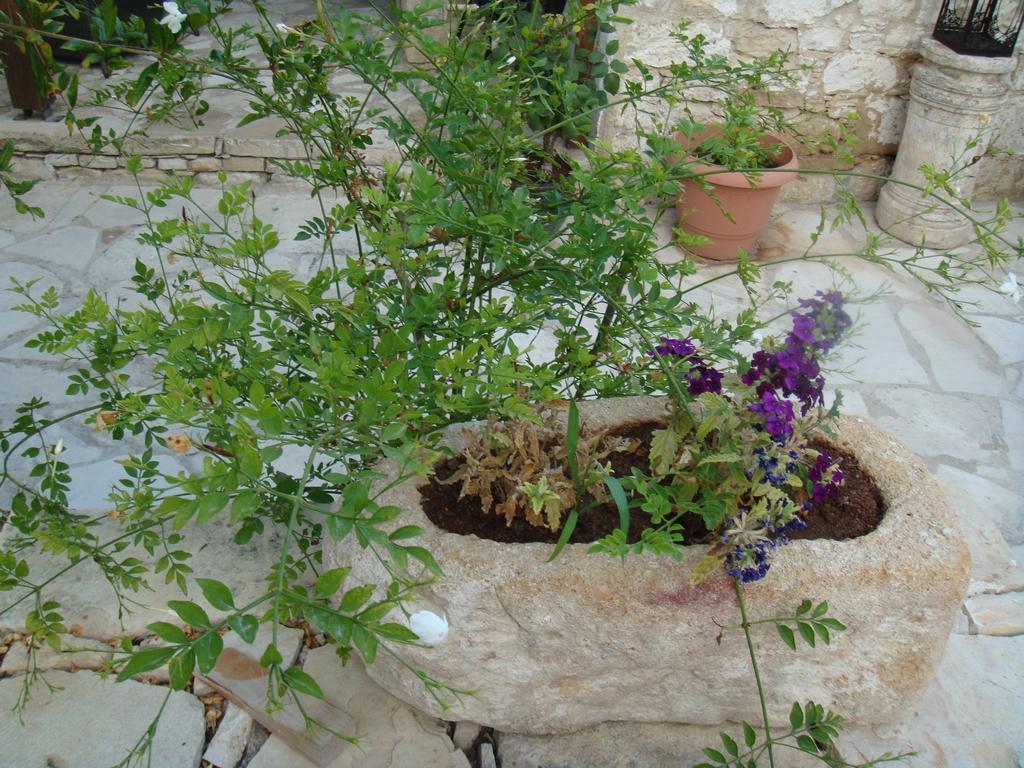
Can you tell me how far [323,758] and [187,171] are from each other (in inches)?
131

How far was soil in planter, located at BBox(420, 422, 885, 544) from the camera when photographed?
165 centimetres

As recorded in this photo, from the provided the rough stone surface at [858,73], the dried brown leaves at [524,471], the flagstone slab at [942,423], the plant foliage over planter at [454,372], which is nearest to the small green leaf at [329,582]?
the plant foliage over planter at [454,372]

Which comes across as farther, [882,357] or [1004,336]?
[1004,336]

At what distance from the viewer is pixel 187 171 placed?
14.0 ft

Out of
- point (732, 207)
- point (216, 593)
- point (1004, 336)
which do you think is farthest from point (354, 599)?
point (1004, 336)

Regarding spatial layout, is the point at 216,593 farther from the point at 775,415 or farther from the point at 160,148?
the point at 160,148

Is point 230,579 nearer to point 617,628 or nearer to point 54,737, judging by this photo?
point 54,737

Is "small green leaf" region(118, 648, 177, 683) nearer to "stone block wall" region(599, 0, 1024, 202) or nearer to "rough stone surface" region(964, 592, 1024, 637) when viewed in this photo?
"rough stone surface" region(964, 592, 1024, 637)

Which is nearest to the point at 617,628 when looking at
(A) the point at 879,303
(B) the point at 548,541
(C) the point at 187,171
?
(B) the point at 548,541

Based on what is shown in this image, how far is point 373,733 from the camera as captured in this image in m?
1.73

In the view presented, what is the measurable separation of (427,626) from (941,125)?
343 cm

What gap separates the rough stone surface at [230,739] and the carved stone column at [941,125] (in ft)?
9.89

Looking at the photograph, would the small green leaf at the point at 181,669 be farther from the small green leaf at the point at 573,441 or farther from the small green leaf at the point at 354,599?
the small green leaf at the point at 573,441

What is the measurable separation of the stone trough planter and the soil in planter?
49mm
